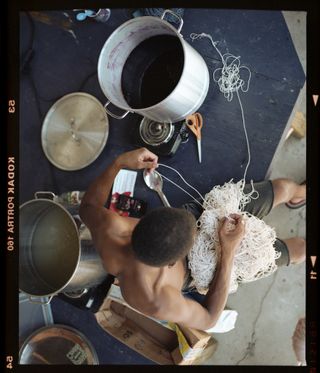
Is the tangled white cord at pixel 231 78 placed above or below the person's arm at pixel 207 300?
above

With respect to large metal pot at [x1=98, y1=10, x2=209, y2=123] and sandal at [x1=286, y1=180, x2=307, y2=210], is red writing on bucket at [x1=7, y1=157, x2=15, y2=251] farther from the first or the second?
sandal at [x1=286, y1=180, x2=307, y2=210]

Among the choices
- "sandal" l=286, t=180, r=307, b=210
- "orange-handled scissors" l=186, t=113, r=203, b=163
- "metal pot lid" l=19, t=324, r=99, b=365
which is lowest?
"metal pot lid" l=19, t=324, r=99, b=365

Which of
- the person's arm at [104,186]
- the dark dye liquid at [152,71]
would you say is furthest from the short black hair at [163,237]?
the dark dye liquid at [152,71]

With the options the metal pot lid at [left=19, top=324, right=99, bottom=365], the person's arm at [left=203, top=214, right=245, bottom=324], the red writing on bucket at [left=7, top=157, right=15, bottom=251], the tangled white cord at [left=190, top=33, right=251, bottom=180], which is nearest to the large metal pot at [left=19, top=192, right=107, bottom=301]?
the red writing on bucket at [left=7, top=157, right=15, bottom=251]

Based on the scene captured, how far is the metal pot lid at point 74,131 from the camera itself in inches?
35.7

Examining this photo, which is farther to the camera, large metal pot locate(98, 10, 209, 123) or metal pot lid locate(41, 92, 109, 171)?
metal pot lid locate(41, 92, 109, 171)

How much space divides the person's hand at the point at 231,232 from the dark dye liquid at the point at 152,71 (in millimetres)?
283

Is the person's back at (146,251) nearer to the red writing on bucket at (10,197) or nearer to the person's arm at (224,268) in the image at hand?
the person's arm at (224,268)

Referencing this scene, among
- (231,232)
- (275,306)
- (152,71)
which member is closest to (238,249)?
(231,232)

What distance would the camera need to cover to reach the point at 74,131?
3.00 ft

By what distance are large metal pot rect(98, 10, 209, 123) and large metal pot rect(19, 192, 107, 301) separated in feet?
0.87

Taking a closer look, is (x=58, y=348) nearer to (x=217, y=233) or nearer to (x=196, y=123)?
(x=217, y=233)

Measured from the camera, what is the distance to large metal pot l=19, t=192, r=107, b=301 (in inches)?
35.9

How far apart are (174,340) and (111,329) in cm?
15
